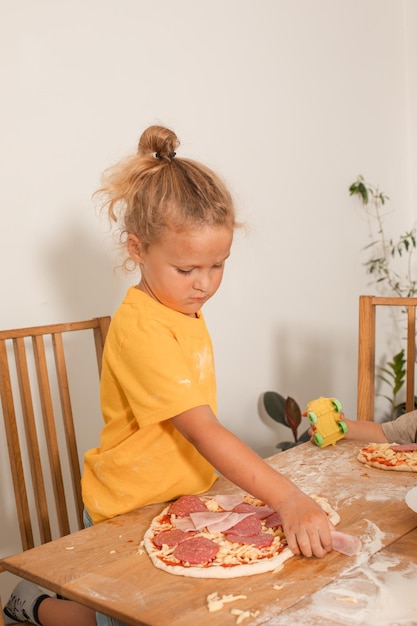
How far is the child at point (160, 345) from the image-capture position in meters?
1.21

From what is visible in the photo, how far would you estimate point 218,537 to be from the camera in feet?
3.47

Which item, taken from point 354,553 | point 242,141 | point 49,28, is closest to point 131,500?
point 354,553

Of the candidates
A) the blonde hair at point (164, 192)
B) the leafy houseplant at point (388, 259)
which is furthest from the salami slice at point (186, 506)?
the leafy houseplant at point (388, 259)

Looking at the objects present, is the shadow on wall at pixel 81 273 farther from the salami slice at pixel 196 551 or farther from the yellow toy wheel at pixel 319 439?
the salami slice at pixel 196 551

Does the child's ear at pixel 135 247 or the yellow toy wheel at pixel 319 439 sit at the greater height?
the child's ear at pixel 135 247

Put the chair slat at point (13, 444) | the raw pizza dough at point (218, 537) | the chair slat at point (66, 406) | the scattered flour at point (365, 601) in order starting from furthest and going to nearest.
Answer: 1. the chair slat at point (66, 406)
2. the chair slat at point (13, 444)
3. the raw pizza dough at point (218, 537)
4. the scattered flour at point (365, 601)

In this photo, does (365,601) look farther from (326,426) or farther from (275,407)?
(275,407)

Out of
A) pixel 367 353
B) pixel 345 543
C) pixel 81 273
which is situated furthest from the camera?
pixel 81 273

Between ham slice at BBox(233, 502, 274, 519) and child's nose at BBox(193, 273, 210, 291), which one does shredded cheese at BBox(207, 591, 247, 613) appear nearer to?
ham slice at BBox(233, 502, 274, 519)

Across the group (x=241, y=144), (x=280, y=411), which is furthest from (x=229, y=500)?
(x=241, y=144)

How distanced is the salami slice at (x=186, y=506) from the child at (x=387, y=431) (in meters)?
0.48

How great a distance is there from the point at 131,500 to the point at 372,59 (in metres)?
2.54

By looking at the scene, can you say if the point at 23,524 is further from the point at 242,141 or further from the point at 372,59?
the point at 372,59

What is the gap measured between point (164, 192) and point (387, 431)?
0.74 metres
